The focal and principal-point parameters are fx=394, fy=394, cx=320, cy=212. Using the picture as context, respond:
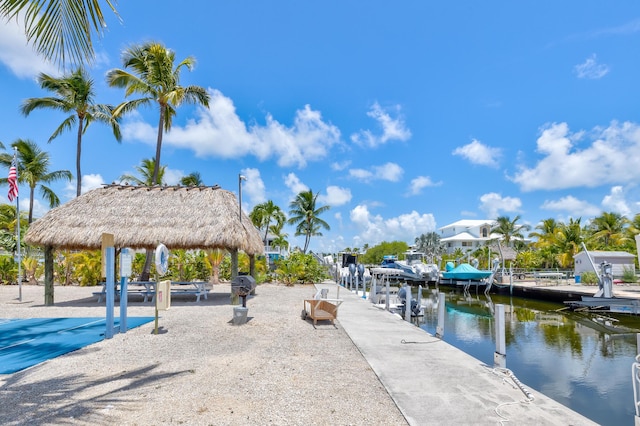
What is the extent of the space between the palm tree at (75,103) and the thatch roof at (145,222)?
12.1 metres

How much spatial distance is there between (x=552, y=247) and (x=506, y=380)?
130ft

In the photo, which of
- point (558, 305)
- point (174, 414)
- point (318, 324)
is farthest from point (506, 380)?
point (558, 305)

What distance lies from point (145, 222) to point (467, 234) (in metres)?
68.8

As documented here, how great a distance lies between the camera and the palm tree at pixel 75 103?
25156 mm

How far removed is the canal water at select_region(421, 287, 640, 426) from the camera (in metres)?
8.34

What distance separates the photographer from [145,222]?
14883mm

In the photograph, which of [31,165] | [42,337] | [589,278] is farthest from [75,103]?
[589,278]

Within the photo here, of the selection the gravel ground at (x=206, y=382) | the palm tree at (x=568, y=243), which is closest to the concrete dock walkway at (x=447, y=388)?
the gravel ground at (x=206, y=382)

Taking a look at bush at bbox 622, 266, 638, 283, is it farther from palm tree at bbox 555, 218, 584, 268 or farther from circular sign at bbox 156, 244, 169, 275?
circular sign at bbox 156, 244, 169, 275

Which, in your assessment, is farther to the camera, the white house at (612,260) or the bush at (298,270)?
the white house at (612,260)

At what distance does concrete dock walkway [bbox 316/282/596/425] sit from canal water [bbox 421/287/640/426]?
280 cm

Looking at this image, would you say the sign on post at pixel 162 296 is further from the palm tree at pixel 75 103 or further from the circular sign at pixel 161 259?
the palm tree at pixel 75 103

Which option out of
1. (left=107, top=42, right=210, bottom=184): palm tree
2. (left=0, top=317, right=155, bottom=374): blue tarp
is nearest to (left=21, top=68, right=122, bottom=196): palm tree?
(left=107, top=42, right=210, bottom=184): palm tree

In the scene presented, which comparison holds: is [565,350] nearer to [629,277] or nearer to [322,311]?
[322,311]
